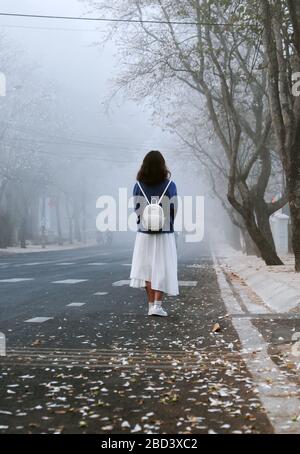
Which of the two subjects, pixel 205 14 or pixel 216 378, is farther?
pixel 205 14

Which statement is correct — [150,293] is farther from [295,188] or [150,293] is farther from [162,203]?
[295,188]

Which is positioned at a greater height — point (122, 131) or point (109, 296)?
point (122, 131)

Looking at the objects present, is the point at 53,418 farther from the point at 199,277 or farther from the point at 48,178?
the point at 48,178

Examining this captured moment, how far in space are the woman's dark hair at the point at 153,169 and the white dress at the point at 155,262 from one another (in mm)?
723

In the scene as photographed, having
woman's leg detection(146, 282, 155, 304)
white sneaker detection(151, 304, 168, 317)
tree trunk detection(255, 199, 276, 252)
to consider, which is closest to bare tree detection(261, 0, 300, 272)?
woman's leg detection(146, 282, 155, 304)

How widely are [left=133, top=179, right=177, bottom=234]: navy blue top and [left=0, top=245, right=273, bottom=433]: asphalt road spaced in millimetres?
1170

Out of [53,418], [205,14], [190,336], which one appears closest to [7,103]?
[205,14]

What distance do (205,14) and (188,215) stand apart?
95562 millimetres

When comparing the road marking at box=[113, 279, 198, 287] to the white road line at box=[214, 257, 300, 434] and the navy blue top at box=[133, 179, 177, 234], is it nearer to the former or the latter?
the navy blue top at box=[133, 179, 177, 234]

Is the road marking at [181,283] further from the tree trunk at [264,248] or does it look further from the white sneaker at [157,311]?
the white sneaker at [157,311]

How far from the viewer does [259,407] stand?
4.27 metres

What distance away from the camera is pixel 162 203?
29.7 feet

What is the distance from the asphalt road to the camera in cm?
396

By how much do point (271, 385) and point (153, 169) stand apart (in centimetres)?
458
